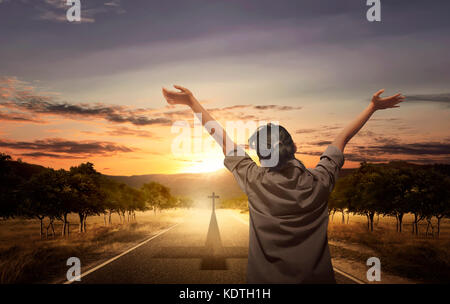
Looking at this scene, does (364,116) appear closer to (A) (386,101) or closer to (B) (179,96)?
(A) (386,101)

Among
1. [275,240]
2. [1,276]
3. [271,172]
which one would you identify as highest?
[271,172]

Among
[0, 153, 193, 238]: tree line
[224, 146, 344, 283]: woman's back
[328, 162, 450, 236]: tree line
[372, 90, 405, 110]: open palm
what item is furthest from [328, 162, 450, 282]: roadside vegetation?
[0, 153, 193, 238]: tree line

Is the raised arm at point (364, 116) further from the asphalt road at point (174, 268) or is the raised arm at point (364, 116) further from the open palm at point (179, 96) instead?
the asphalt road at point (174, 268)

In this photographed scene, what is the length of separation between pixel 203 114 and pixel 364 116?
3.40 feet

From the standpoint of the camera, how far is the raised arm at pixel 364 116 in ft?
7.22

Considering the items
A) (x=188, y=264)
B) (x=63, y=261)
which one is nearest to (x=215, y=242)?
(x=188, y=264)

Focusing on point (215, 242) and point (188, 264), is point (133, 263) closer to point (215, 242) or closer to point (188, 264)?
point (188, 264)

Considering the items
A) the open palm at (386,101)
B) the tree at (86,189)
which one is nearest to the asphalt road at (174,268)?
the open palm at (386,101)

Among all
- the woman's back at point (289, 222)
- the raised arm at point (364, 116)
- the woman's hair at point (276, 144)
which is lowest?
the woman's back at point (289, 222)

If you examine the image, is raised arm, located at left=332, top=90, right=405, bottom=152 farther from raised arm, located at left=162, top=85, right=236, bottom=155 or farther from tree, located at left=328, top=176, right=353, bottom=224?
tree, located at left=328, top=176, right=353, bottom=224

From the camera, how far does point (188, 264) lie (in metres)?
11.2

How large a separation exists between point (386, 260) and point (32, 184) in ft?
69.5

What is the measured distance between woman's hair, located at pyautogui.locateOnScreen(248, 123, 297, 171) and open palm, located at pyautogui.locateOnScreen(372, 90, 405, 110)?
82cm

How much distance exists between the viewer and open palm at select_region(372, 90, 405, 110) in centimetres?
234
